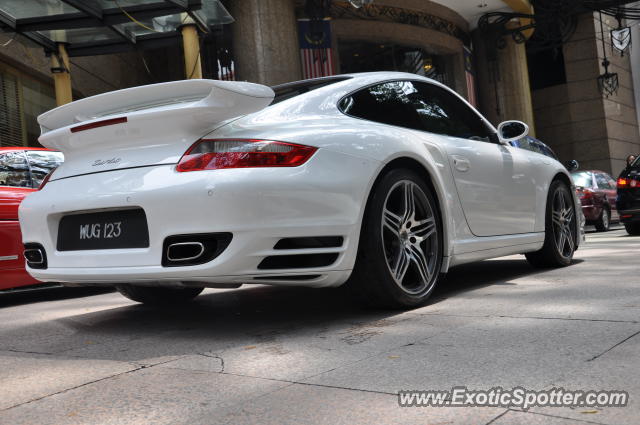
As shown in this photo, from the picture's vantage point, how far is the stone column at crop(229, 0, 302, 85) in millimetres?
14797

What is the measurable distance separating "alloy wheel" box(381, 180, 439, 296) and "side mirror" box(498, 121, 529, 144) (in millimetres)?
1374

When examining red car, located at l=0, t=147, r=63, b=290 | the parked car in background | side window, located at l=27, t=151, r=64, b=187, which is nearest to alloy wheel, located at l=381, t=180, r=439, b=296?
red car, located at l=0, t=147, r=63, b=290

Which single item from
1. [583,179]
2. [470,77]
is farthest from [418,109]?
[470,77]

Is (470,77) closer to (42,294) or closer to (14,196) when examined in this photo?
(42,294)

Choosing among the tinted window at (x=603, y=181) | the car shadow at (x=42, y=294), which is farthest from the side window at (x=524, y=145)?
the tinted window at (x=603, y=181)

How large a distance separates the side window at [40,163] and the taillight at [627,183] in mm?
7770

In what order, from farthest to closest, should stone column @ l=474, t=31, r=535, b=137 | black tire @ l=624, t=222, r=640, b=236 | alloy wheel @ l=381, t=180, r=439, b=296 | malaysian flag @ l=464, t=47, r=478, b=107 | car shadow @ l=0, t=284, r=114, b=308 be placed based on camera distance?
stone column @ l=474, t=31, r=535, b=137 → malaysian flag @ l=464, t=47, r=478, b=107 → black tire @ l=624, t=222, r=640, b=236 → car shadow @ l=0, t=284, r=114, b=308 → alloy wheel @ l=381, t=180, r=439, b=296

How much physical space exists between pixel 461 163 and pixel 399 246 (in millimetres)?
839

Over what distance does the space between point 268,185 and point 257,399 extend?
109 centimetres

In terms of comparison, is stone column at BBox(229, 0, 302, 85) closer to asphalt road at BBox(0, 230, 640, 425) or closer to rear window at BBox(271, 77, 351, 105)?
rear window at BBox(271, 77, 351, 105)

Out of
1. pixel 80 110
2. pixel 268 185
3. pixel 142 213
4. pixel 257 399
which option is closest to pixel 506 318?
pixel 268 185

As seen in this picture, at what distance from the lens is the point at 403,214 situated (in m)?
3.50

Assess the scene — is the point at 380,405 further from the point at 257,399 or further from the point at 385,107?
the point at 385,107

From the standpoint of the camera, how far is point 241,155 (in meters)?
2.91
